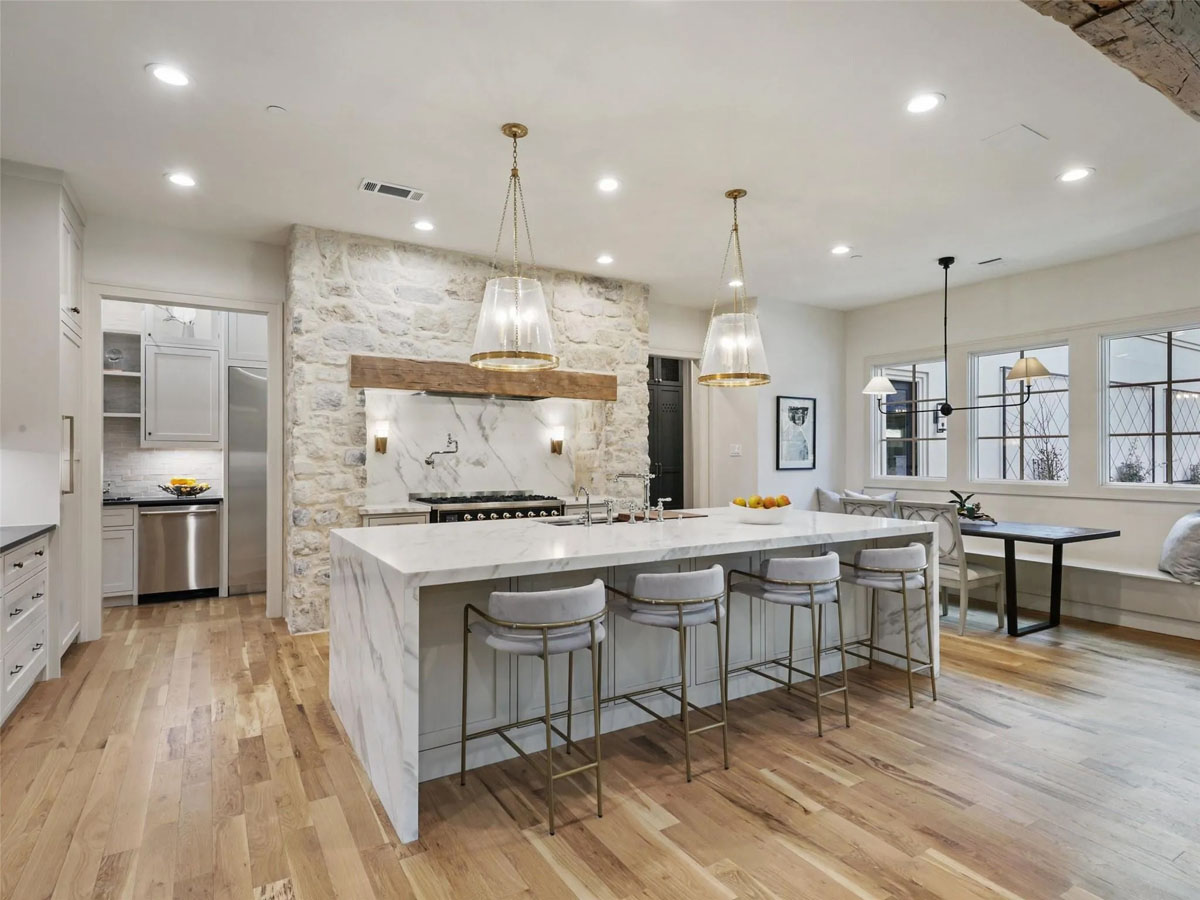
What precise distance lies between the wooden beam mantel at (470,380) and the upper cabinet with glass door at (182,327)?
1.90 metres

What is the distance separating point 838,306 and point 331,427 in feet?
17.3

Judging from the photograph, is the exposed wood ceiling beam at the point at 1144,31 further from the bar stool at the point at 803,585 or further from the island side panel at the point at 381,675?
the island side panel at the point at 381,675

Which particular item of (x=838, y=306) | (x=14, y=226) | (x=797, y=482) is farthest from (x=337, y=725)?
(x=838, y=306)

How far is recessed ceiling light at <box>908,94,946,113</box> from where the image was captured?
115 inches

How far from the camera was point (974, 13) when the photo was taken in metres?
2.38

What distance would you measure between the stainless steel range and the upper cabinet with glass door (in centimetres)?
246

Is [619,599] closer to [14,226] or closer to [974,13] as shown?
[974,13]

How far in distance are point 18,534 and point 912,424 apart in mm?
7070

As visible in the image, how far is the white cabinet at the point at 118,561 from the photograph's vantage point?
5.26 metres

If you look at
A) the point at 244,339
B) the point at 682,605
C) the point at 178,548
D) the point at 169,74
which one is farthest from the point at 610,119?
the point at 178,548

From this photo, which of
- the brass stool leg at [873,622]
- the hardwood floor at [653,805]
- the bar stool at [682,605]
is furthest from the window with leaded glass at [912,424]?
the bar stool at [682,605]

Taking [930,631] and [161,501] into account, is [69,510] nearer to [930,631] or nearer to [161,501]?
[161,501]

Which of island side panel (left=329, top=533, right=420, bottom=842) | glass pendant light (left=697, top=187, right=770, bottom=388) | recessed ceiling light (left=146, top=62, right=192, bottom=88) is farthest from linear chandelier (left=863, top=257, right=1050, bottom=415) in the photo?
recessed ceiling light (left=146, top=62, right=192, bottom=88)

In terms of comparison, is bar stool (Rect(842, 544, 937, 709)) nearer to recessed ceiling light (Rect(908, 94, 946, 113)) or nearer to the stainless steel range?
recessed ceiling light (Rect(908, 94, 946, 113))
